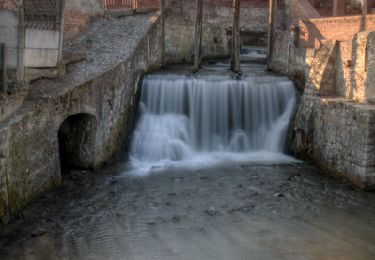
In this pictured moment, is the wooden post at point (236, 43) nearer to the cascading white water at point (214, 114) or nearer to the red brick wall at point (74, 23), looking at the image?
the cascading white water at point (214, 114)

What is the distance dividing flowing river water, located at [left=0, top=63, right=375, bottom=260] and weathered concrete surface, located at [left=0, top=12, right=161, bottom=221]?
43 cm

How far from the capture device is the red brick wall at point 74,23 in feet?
51.3

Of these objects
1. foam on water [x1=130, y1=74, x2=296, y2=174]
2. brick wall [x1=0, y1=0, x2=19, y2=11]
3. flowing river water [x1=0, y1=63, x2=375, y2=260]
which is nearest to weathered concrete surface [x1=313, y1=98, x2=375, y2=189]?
flowing river water [x1=0, y1=63, x2=375, y2=260]

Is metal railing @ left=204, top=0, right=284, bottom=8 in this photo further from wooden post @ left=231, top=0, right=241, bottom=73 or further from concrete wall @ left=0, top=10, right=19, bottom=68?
concrete wall @ left=0, top=10, right=19, bottom=68

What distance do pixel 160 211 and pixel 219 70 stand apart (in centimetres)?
958

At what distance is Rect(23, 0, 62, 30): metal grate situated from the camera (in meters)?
12.1

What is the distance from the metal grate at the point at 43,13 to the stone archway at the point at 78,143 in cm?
235

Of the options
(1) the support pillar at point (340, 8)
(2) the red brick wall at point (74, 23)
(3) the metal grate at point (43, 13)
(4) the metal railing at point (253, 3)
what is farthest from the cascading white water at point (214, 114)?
(1) the support pillar at point (340, 8)

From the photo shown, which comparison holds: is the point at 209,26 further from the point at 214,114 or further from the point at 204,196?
the point at 204,196

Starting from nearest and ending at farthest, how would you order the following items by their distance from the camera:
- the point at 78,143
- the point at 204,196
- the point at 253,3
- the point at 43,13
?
the point at 204,196
the point at 43,13
the point at 78,143
the point at 253,3

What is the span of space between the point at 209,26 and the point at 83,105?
36.8 ft

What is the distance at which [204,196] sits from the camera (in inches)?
422

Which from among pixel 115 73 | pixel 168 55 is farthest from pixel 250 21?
pixel 115 73

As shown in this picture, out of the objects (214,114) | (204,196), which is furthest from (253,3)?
(204,196)
